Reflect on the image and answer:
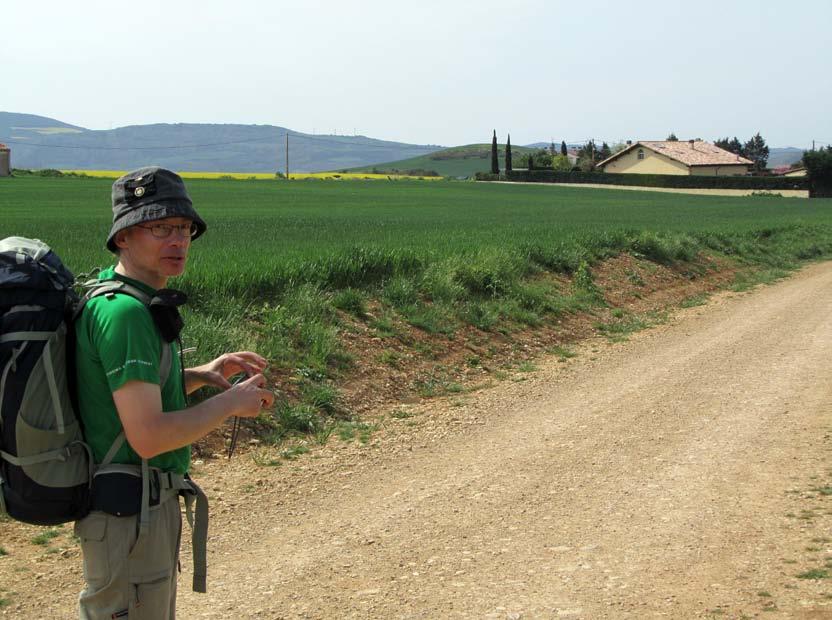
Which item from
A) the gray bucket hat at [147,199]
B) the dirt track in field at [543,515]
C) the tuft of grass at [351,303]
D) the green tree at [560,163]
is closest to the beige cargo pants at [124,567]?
the gray bucket hat at [147,199]

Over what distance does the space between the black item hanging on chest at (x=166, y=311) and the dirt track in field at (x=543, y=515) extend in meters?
2.22

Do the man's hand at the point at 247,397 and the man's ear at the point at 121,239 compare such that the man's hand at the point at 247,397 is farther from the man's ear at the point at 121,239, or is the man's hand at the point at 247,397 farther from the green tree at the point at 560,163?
the green tree at the point at 560,163

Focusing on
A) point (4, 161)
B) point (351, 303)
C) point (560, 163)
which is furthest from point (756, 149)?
point (351, 303)

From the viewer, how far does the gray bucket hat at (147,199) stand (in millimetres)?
2938

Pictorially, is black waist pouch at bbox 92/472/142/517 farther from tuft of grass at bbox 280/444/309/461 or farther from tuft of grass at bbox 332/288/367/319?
tuft of grass at bbox 332/288/367/319

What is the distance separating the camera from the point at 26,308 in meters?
2.73

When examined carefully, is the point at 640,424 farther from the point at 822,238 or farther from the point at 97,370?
the point at 822,238

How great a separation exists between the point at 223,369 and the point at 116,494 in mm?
735

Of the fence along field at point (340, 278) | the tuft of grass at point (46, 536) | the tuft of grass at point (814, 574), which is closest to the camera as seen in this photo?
the tuft of grass at point (814, 574)

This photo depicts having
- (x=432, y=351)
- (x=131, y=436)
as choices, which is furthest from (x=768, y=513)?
(x=432, y=351)

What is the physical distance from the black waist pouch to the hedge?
88755mm

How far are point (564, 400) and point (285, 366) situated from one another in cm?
282

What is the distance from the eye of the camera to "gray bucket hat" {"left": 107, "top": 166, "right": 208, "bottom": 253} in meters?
2.94

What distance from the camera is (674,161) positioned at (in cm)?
11181
